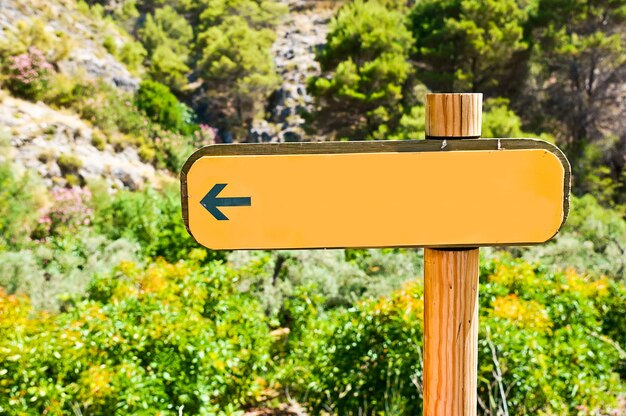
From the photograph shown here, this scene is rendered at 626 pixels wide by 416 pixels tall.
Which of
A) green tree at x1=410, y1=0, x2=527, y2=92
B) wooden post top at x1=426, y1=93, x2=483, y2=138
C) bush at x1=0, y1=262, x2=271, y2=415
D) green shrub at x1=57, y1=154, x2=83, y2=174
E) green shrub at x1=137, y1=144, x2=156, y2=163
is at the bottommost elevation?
bush at x1=0, y1=262, x2=271, y2=415

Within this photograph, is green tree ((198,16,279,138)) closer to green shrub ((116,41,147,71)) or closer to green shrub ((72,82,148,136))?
green shrub ((116,41,147,71))

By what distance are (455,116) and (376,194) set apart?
183 mm

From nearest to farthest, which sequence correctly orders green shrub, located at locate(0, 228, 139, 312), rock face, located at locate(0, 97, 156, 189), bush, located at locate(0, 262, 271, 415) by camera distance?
bush, located at locate(0, 262, 271, 415)
green shrub, located at locate(0, 228, 139, 312)
rock face, located at locate(0, 97, 156, 189)

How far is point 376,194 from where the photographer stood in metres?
0.92

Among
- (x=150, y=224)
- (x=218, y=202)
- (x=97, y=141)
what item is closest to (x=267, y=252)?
(x=150, y=224)

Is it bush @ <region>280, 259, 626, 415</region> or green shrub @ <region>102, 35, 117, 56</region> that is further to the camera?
green shrub @ <region>102, 35, 117, 56</region>

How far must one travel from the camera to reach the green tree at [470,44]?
38.1ft

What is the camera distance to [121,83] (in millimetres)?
13938

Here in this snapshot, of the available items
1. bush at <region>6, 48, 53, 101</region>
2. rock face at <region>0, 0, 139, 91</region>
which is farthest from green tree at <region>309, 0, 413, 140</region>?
bush at <region>6, 48, 53, 101</region>

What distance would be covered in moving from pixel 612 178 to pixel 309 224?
11.9m

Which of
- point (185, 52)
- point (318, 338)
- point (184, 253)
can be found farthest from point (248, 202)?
point (185, 52)

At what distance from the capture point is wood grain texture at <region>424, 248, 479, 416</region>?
37.6 inches

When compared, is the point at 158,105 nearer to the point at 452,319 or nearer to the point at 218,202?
the point at 218,202

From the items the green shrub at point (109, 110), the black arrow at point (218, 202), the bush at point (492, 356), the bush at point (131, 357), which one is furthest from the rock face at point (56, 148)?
the black arrow at point (218, 202)
